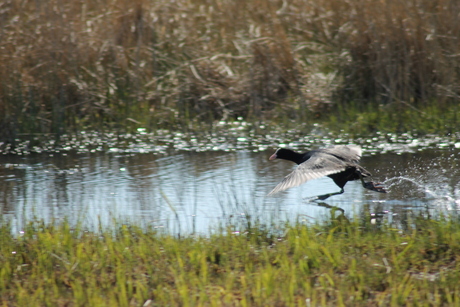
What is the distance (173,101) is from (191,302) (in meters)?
6.55

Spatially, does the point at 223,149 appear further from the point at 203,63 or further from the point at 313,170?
the point at 313,170

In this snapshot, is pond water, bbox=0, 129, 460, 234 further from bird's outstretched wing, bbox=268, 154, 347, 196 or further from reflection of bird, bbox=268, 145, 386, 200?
bird's outstretched wing, bbox=268, 154, 347, 196

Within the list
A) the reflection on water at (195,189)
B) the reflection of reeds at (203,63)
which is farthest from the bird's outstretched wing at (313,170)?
the reflection of reeds at (203,63)

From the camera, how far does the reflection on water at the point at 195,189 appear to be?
A: 5453mm

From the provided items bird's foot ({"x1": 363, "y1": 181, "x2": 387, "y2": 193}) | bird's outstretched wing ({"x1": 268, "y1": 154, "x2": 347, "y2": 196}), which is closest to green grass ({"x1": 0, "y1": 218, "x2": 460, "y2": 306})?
bird's outstretched wing ({"x1": 268, "y1": 154, "x2": 347, "y2": 196})

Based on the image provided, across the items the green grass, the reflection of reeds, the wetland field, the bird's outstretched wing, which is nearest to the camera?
the green grass

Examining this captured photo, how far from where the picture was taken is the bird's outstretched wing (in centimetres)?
538

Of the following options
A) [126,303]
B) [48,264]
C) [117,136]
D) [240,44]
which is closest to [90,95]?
[117,136]

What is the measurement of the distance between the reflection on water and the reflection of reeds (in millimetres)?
1550

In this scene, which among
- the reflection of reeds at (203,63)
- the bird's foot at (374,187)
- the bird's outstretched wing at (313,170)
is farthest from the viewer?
the reflection of reeds at (203,63)

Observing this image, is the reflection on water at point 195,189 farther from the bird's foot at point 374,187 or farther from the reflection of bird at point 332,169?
the reflection of bird at point 332,169

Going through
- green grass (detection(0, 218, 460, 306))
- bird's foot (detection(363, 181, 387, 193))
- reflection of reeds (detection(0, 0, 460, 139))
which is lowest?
green grass (detection(0, 218, 460, 306))

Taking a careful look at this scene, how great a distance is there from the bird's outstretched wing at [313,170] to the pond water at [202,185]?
261 mm

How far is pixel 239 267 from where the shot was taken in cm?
414
